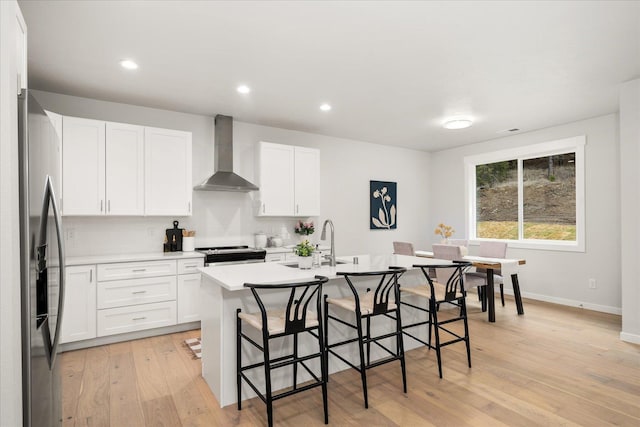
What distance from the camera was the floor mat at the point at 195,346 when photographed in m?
3.18

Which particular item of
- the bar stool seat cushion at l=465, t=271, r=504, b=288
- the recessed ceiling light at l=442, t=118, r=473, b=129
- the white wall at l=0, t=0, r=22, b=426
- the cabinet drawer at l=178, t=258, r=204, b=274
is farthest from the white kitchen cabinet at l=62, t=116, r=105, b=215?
the bar stool seat cushion at l=465, t=271, r=504, b=288

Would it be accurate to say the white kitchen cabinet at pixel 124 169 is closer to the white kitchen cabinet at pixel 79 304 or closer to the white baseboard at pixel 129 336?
the white kitchen cabinet at pixel 79 304

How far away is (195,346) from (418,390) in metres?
2.14

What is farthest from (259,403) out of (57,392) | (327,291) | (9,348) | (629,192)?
(629,192)

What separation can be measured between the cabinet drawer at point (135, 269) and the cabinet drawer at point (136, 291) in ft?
0.15

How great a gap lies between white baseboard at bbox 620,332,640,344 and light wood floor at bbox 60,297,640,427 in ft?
0.24

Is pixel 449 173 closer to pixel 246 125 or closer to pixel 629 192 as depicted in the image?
pixel 629 192

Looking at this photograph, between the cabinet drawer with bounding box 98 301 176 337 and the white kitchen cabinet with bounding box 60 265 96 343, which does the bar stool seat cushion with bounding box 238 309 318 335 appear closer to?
the cabinet drawer with bounding box 98 301 176 337

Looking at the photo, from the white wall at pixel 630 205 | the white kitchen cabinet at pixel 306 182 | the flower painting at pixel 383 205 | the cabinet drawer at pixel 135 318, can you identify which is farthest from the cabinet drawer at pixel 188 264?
the white wall at pixel 630 205

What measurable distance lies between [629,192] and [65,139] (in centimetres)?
571

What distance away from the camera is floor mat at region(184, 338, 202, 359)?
3.18 meters

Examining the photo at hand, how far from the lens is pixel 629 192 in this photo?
355cm

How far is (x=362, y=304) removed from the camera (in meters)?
2.56

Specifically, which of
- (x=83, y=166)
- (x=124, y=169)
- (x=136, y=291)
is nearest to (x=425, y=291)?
(x=136, y=291)
